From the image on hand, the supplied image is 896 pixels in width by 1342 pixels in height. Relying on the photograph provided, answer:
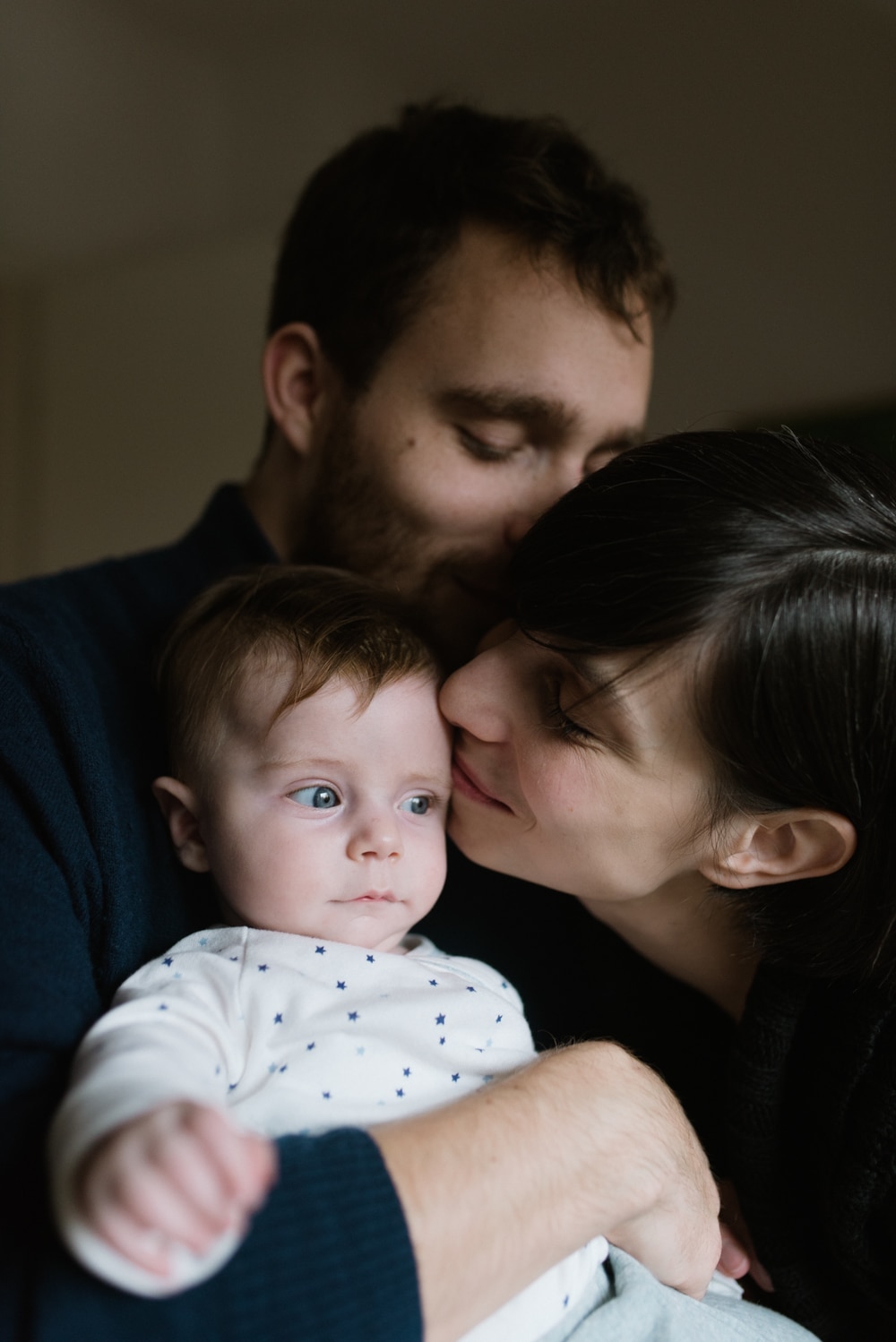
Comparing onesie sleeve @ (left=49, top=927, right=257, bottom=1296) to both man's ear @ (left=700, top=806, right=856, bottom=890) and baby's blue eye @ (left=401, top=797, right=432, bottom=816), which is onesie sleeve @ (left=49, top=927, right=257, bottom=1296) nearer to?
baby's blue eye @ (left=401, top=797, right=432, bottom=816)

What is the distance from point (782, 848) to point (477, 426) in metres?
0.69

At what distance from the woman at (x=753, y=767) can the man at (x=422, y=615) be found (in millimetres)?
201

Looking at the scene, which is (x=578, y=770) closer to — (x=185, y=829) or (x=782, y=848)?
(x=782, y=848)

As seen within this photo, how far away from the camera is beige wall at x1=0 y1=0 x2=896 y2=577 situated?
9.31ft

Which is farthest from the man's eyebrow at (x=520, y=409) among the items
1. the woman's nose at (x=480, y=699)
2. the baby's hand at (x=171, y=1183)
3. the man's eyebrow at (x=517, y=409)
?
the baby's hand at (x=171, y=1183)

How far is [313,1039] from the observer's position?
→ 3.13 feet

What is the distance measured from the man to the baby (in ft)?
0.23

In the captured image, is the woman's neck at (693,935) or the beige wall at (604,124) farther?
the beige wall at (604,124)

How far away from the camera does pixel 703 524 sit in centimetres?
101

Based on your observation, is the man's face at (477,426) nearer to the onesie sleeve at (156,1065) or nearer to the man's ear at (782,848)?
→ the man's ear at (782,848)

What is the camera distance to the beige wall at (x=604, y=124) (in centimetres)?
284

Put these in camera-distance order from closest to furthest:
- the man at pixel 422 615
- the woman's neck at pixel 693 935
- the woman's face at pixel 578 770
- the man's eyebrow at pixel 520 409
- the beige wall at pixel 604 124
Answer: the man at pixel 422 615 → the woman's face at pixel 578 770 → the woman's neck at pixel 693 935 → the man's eyebrow at pixel 520 409 → the beige wall at pixel 604 124

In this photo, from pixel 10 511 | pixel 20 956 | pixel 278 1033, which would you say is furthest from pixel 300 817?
pixel 10 511

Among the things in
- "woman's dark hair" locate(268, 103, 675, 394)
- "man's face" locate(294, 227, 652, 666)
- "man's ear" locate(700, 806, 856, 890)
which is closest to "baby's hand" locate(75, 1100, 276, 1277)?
"man's ear" locate(700, 806, 856, 890)
